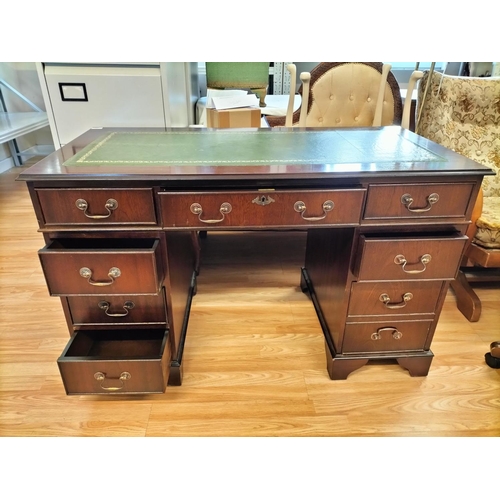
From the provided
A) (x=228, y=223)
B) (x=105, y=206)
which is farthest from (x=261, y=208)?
Answer: (x=105, y=206)

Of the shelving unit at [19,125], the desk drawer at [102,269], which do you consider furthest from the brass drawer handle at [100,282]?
the shelving unit at [19,125]

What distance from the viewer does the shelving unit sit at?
2.79 m

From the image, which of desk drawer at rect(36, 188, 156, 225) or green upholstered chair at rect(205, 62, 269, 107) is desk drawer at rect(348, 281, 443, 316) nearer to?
desk drawer at rect(36, 188, 156, 225)

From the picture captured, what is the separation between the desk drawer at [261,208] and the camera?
3.06ft

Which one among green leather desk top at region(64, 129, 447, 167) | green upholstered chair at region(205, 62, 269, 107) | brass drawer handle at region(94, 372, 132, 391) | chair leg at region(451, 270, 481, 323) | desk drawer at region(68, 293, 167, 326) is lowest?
chair leg at region(451, 270, 481, 323)

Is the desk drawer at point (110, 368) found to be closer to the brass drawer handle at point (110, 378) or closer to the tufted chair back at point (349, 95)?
the brass drawer handle at point (110, 378)

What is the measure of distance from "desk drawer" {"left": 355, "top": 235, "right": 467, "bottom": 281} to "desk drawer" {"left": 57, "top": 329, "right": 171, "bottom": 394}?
0.65 meters

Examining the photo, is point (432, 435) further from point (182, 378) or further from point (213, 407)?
point (182, 378)

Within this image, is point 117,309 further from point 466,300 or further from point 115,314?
point 466,300

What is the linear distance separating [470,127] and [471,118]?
1.6 inches

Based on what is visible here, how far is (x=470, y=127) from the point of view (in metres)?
1.68

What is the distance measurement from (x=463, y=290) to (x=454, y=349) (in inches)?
13.1

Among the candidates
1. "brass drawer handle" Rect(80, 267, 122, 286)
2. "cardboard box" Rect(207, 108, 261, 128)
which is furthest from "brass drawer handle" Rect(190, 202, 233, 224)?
"cardboard box" Rect(207, 108, 261, 128)
